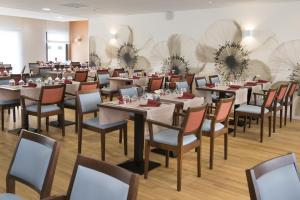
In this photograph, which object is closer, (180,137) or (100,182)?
(100,182)

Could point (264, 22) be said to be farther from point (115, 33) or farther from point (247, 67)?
point (115, 33)

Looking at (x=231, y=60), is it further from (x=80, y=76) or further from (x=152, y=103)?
(x=152, y=103)

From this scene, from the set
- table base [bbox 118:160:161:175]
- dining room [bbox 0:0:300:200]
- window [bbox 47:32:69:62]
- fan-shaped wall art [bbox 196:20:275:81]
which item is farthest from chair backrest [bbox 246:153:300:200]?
window [bbox 47:32:69:62]

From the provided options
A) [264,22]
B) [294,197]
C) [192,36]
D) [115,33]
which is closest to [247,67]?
[264,22]

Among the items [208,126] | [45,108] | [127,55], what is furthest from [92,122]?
[127,55]

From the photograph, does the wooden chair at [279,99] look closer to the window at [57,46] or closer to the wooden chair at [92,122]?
the wooden chair at [92,122]

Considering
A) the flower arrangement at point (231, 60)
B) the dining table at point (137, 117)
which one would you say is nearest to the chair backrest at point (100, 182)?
the dining table at point (137, 117)

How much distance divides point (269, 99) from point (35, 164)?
4260 millimetres

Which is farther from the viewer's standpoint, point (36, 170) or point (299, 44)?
point (299, 44)

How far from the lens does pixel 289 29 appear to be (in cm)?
705

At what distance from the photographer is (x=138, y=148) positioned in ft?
13.1

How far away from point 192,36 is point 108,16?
3.34 metres

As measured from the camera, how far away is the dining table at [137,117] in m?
3.78

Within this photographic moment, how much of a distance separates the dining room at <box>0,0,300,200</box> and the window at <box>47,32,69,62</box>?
1805mm
